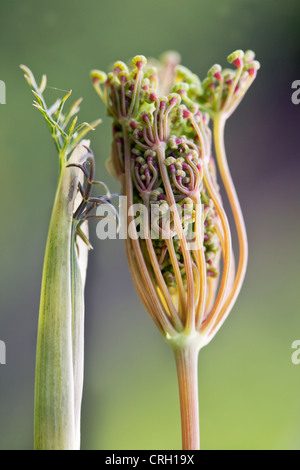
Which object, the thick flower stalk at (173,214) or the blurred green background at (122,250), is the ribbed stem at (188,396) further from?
the blurred green background at (122,250)

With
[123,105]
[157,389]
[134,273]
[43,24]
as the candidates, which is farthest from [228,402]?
[43,24]

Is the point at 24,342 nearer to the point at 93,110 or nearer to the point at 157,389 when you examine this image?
the point at 157,389

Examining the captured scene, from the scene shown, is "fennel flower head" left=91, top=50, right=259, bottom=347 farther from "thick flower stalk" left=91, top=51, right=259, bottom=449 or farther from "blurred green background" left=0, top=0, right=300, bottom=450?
"blurred green background" left=0, top=0, right=300, bottom=450

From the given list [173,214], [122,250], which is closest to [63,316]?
[173,214]

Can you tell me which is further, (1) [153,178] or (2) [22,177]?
(2) [22,177]

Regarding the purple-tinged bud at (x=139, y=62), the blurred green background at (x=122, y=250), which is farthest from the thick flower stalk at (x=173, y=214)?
the blurred green background at (x=122, y=250)

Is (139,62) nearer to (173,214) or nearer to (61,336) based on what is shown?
(173,214)
